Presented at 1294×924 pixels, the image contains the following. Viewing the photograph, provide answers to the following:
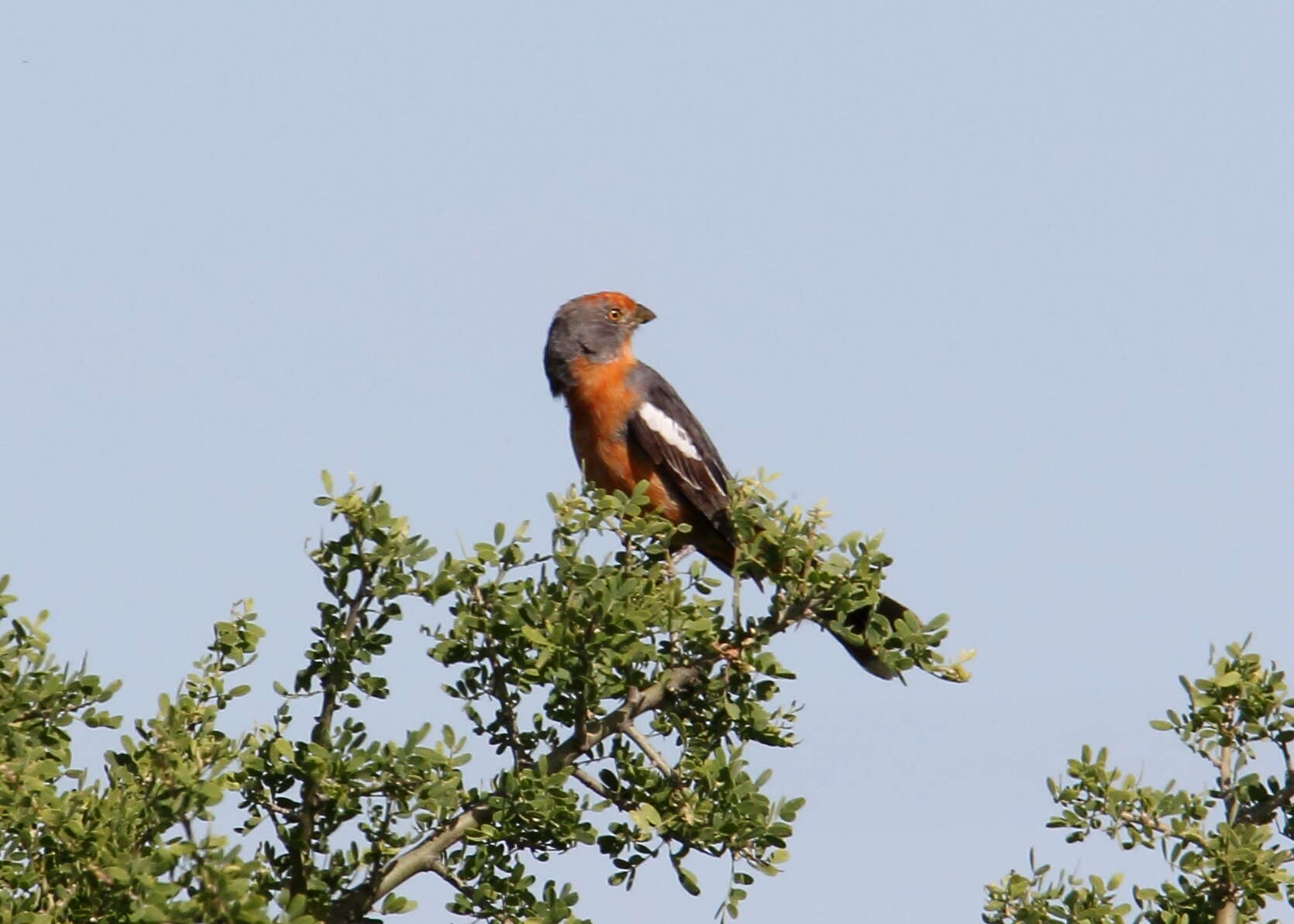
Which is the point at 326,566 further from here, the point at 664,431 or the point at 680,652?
the point at 664,431

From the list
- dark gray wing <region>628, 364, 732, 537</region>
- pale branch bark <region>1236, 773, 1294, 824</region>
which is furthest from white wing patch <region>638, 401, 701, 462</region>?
pale branch bark <region>1236, 773, 1294, 824</region>

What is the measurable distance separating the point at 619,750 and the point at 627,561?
71 cm

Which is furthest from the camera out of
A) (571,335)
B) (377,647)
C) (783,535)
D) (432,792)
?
(571,335)

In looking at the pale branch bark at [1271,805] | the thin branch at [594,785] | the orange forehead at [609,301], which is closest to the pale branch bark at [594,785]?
the thin branch at [594,785]

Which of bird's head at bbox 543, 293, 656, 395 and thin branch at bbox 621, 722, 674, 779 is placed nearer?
thin branch at bbox 621, 722, 674, 779

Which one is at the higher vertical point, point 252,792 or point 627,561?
point 627,561

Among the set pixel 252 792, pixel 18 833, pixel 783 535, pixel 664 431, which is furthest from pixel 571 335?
pixel 18 833

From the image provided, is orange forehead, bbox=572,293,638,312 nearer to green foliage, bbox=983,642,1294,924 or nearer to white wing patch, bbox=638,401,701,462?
white wing patch, bbox=638,401,701,462

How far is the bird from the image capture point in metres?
9.84

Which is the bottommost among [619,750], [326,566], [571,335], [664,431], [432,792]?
[432,792]

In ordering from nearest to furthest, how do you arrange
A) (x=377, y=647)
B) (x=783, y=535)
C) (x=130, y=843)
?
(x=130, y=843), (x=377, y=647), (x=783, y=535)

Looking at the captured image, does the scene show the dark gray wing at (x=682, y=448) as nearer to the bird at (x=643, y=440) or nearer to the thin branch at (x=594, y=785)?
the bird at (x=643, y=440)

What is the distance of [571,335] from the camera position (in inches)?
424

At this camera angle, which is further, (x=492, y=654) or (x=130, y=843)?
(x=492, y=654)
